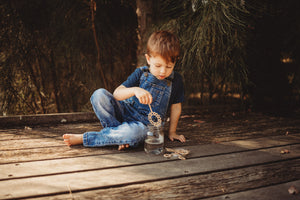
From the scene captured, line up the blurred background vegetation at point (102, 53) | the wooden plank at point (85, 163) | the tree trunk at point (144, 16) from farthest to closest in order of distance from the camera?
the blurred background vegetation at point (102, 53) → the tree trunk at point (144, 16) → the wooden plank at point (85, 163)

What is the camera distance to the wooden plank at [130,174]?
98cm

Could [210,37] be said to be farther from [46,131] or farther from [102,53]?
[46,131]

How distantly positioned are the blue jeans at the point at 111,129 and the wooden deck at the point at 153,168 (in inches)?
2.2

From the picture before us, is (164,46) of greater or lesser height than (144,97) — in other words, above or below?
above

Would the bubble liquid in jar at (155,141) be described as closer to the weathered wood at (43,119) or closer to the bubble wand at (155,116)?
the bubble wand at (155,116)

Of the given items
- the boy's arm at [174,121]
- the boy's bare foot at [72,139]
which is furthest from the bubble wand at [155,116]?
the boy's bare foot at [72,139]

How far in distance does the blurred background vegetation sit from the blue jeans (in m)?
0.88

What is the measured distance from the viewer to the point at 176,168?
3.96 feet

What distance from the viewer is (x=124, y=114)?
5.60 ft

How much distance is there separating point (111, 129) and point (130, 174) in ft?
1.47

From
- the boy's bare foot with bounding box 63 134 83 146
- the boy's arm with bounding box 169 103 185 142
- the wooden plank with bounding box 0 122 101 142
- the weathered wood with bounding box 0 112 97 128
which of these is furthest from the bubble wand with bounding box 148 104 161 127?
the weathered wood with bounding box 0 112 97 128

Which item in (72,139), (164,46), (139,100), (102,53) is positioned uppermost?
(102,53)

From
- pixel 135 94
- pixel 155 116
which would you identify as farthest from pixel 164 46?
pixel 155 116

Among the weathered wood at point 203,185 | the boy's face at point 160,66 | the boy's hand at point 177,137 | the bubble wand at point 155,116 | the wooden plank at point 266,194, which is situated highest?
the boy's face at point 160,66
